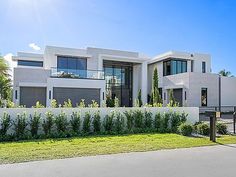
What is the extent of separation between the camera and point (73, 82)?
22.3m

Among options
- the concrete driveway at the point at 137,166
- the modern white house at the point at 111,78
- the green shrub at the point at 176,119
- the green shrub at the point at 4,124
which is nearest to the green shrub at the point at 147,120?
the green shrub at the point at 176,119

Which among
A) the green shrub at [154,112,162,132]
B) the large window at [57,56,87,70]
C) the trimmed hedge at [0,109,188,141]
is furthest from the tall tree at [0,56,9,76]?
the green shrub at [154,112,162,132]

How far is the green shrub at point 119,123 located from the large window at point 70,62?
15.2 metres

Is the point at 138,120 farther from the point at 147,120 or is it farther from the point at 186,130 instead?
the point at 186,130

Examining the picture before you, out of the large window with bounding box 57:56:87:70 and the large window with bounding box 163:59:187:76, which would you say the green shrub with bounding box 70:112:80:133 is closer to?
the large window with bounding box 57:56:87:70

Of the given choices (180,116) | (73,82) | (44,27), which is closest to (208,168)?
(180,116)

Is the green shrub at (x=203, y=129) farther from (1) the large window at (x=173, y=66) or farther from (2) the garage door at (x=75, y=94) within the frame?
(1) the large window at (x=173, y=66)

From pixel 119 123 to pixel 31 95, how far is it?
11.8 m

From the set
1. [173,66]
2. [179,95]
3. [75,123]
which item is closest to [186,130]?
[75,123]

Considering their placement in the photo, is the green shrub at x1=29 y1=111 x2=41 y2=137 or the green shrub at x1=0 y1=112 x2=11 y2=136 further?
the green shrub at x1=29 y1=111 x2=41 y2=137

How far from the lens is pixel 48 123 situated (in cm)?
1138

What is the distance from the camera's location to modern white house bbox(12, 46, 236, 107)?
21.8 meters

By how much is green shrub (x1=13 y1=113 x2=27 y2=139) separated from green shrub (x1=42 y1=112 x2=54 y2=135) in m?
0.84

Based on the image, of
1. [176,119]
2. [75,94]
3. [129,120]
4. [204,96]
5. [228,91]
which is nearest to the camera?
[129,120]
